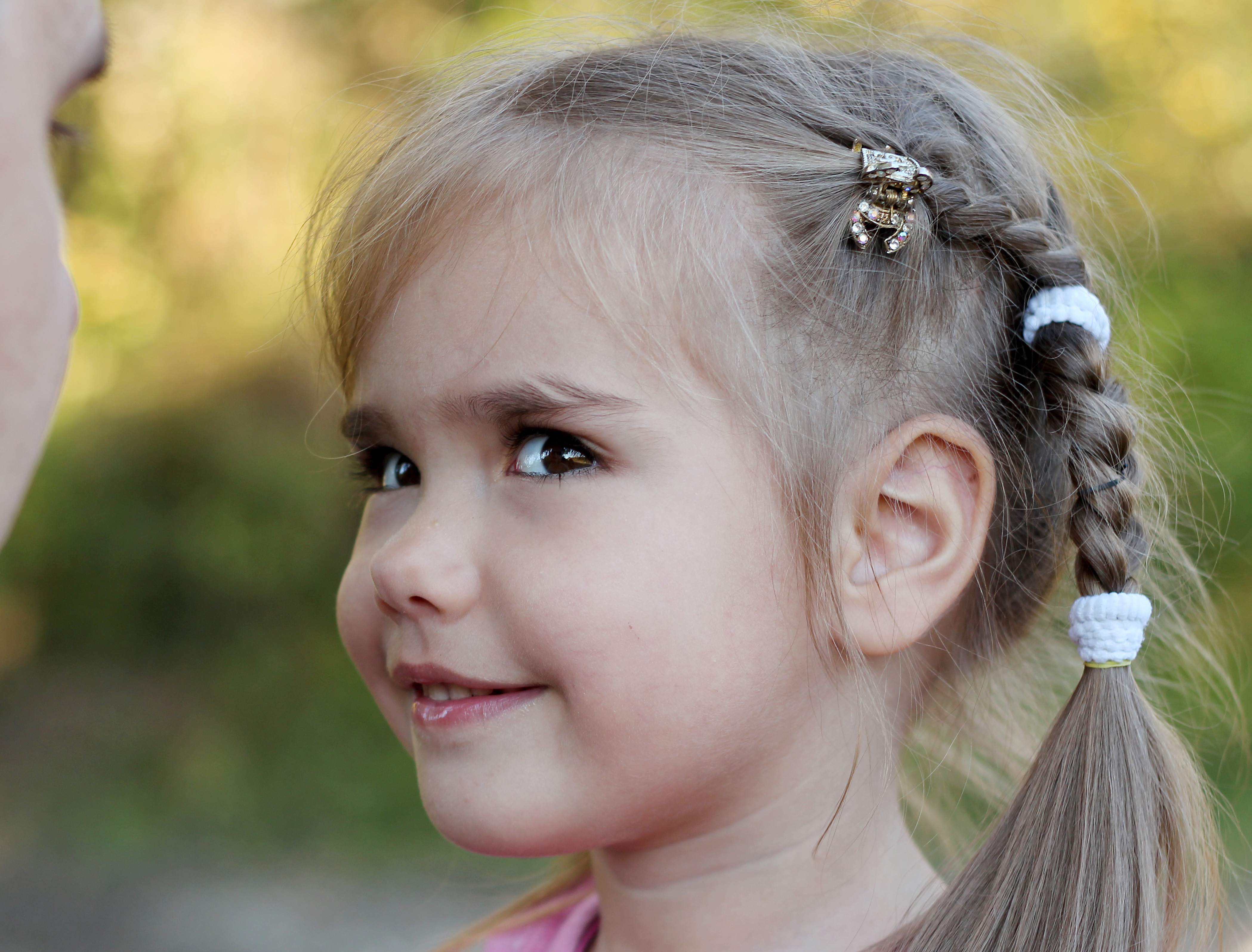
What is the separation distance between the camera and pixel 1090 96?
3779mm

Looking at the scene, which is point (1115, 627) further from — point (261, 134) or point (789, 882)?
point (261, 134)

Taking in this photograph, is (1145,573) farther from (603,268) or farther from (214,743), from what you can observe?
(214,743)

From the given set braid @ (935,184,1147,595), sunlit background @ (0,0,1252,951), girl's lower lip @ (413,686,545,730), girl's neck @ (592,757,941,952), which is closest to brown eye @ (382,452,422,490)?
girl's lower lip @ (413,686,545,730)

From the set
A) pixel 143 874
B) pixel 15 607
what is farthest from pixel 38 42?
pixel 15 607

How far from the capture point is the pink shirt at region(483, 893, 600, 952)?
1.63 m

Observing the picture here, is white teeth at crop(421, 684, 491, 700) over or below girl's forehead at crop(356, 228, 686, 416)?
below

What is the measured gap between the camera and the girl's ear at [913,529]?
50.6 inches

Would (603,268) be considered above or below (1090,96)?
below

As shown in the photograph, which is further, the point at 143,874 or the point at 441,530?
the point at 143,874

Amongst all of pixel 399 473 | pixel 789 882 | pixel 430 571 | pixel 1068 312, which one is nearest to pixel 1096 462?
pixel 1068 312

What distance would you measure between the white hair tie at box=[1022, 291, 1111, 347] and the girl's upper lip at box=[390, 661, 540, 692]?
0.74 metres

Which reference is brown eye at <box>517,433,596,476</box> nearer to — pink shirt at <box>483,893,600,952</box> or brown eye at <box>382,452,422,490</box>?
brown eye at <box>382,452,422,490</box>

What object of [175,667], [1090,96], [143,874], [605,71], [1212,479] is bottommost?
[143,874]

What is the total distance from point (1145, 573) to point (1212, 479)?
7.18 feet
